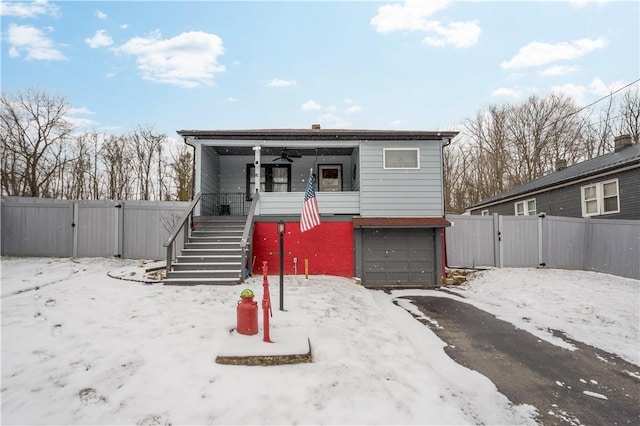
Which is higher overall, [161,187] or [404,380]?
[161,187]

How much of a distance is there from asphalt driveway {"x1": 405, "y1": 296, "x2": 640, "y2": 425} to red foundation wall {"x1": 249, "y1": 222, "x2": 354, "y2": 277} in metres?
4.19

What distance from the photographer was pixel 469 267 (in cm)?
1181

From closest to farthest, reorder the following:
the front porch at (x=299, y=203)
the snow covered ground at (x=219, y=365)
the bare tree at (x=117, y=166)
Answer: the snow covered ground at (x=219, y=365)
the front porch at (x=299, y=203)
the bare tree at (x=117, y=166)

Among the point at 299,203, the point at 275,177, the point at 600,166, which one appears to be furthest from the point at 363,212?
the point at 600,166

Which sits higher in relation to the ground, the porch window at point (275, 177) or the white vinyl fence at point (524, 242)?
the porch window at point (275, 177)

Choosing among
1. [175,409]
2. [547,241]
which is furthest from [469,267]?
[175,409]

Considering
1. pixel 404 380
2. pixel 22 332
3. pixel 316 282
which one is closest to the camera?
pixel 404 380

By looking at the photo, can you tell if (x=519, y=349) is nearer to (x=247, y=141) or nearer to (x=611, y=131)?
(x=247, y=141)

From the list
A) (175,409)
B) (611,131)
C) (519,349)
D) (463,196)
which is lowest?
(519,349)

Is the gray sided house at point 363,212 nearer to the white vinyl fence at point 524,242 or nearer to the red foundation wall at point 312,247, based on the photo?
the red foundation wall at point 312,247

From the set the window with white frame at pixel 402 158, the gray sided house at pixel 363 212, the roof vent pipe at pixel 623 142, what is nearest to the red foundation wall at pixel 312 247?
the gray sided house at pixel 363 212

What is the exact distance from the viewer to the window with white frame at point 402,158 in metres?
10.5

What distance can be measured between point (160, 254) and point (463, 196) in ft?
98.3

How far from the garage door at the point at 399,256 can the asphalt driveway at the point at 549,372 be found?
12.1ft
